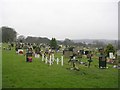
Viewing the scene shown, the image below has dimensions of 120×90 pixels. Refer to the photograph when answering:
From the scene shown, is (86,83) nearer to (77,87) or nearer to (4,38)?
(77,87)

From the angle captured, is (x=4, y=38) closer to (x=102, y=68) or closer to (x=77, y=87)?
(x=102, y=68)

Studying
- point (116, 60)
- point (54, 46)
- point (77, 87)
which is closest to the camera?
point (77, 87)

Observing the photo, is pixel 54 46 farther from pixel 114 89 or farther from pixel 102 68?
pixel 114 89

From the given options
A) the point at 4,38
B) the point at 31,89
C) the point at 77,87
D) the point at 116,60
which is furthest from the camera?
the point at 4,38

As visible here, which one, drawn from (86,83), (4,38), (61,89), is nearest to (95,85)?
(86,83)

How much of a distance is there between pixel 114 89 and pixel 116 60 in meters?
15.3

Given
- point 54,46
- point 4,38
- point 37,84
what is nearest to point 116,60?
point 37,84

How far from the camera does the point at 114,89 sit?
1234 centimetres

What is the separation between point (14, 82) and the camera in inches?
526

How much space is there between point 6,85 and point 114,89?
536 centimetres

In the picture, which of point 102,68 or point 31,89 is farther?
point 102,68

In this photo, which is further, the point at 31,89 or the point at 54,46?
the point at 54,46

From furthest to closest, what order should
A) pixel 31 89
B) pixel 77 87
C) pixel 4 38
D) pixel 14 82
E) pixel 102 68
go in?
pixel 4 38, pixel 102 68, pixel 14 82, pixel 77 87, pixel 31 89

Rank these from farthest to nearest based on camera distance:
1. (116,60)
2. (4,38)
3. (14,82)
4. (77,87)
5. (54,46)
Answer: (4,38)
(54,46)
(116,60)
(14,82)
(77,87)
